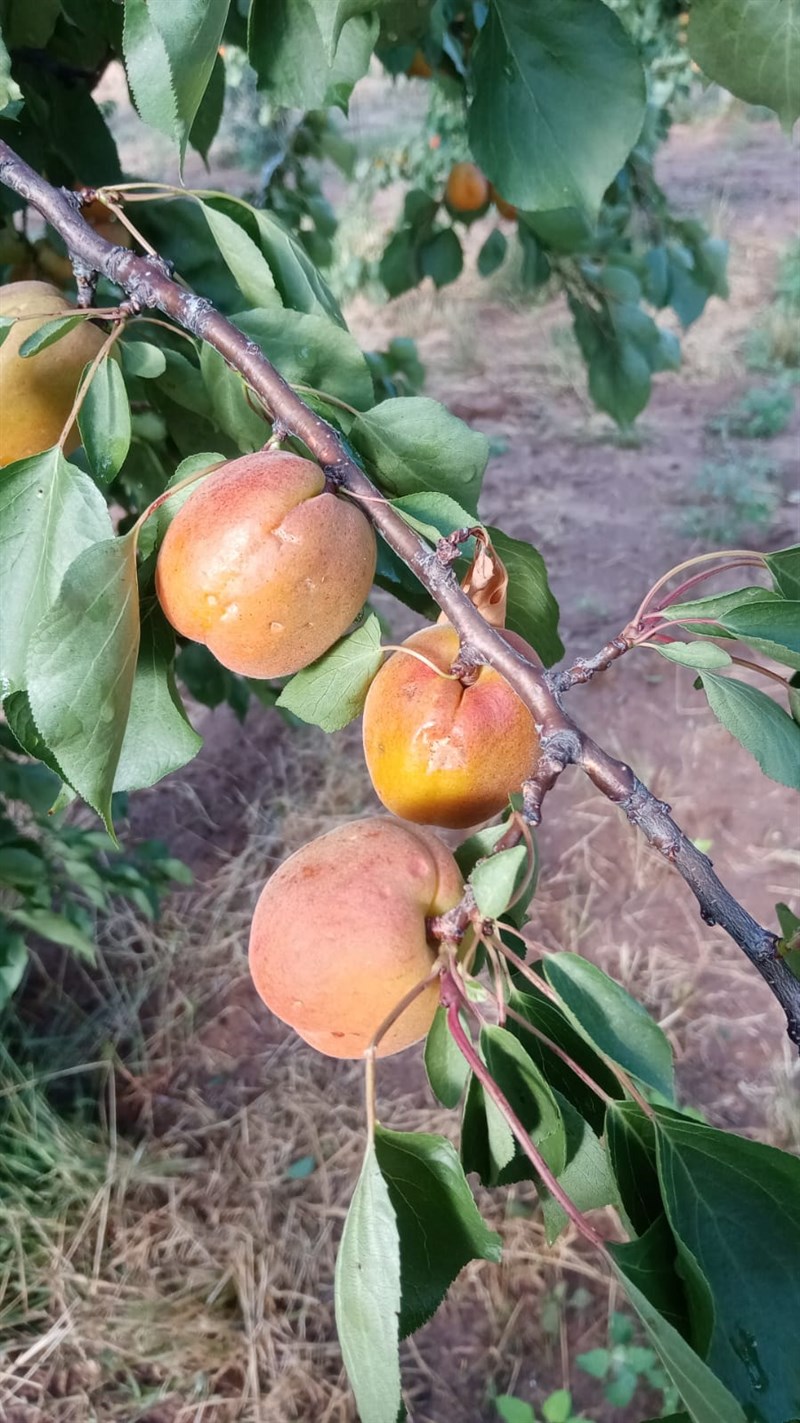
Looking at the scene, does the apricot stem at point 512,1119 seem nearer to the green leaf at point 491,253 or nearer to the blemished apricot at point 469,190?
the blemished apricot at point 469,190

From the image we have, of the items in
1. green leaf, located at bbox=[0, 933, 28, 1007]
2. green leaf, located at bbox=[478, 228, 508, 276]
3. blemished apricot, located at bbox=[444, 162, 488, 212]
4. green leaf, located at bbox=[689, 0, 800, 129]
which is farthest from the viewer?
green leaf, located at bbox=[478, 228, 508, 276]

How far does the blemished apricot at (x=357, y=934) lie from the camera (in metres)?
0.44

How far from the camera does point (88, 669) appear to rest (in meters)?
0.45

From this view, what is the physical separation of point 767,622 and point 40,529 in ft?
1.21

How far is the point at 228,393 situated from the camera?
1.91 feet

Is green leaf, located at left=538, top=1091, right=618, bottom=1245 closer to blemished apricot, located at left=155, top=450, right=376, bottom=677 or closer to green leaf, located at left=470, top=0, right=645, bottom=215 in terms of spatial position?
blemished apricot, located at left=155, top=450, right=376, bottom=677

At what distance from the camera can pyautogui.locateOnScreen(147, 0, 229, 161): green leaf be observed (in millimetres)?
471

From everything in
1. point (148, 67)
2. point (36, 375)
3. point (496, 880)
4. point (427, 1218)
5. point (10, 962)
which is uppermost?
point (148, 67)

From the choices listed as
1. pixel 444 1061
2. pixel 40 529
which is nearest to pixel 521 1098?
pixel 444 1061

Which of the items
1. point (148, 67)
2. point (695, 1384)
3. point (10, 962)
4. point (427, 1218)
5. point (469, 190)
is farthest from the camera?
point (469, 190)

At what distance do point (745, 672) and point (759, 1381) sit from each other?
219 centimetres

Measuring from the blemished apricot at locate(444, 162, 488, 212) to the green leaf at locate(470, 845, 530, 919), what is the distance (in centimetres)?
166

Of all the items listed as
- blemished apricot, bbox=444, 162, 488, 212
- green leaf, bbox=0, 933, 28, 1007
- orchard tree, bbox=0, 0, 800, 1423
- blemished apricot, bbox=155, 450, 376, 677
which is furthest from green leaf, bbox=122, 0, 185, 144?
blemished apricot, bbox=444, 162, 488, 212

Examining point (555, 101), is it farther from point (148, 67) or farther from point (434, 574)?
point (434, 574)
